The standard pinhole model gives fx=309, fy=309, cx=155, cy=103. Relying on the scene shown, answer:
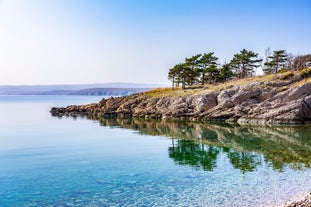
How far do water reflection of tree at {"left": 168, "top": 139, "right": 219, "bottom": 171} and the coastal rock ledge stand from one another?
1055 inches

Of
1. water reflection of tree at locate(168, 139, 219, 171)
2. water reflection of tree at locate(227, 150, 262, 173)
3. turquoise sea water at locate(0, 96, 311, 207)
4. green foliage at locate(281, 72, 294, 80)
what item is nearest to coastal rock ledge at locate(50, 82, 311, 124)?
green foliage at locate(281, 72, 294, 80)

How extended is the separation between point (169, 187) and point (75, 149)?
2070 cm

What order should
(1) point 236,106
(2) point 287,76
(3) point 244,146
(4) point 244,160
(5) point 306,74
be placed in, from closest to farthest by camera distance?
(4) point 244,160, (3) point 244,146, (1) point 236,106, (5) point 306,74, (2) point 287,76

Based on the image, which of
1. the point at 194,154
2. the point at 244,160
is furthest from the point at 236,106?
the point at 244,160

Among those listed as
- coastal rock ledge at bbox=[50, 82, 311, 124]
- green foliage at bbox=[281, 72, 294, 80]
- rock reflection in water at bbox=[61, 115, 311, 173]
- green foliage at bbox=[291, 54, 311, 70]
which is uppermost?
green foliage at bbox=[291, 54, 311, 70]

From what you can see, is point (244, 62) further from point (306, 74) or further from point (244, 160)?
point (244, 160)

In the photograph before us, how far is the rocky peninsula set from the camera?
202ft

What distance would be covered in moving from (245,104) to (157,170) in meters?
45.6

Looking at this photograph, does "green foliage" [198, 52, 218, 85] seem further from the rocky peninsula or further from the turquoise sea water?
the turquoise sea water

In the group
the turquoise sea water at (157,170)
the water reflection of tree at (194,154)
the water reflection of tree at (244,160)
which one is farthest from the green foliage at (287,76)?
the water reflection of tree at (244,160)

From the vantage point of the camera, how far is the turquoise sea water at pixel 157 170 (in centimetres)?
2009

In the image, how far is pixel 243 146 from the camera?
39125 mm

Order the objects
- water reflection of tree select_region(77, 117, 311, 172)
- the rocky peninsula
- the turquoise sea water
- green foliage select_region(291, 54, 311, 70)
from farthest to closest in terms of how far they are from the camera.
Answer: green foliage select_region(291, 54, 311, 70), the rocky peninsula, water reflection of tree select_region(77, 117, 311, 172), the turquoise sea water

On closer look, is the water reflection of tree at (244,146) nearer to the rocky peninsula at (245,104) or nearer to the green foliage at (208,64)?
the rocky peninsula at (245,104)
